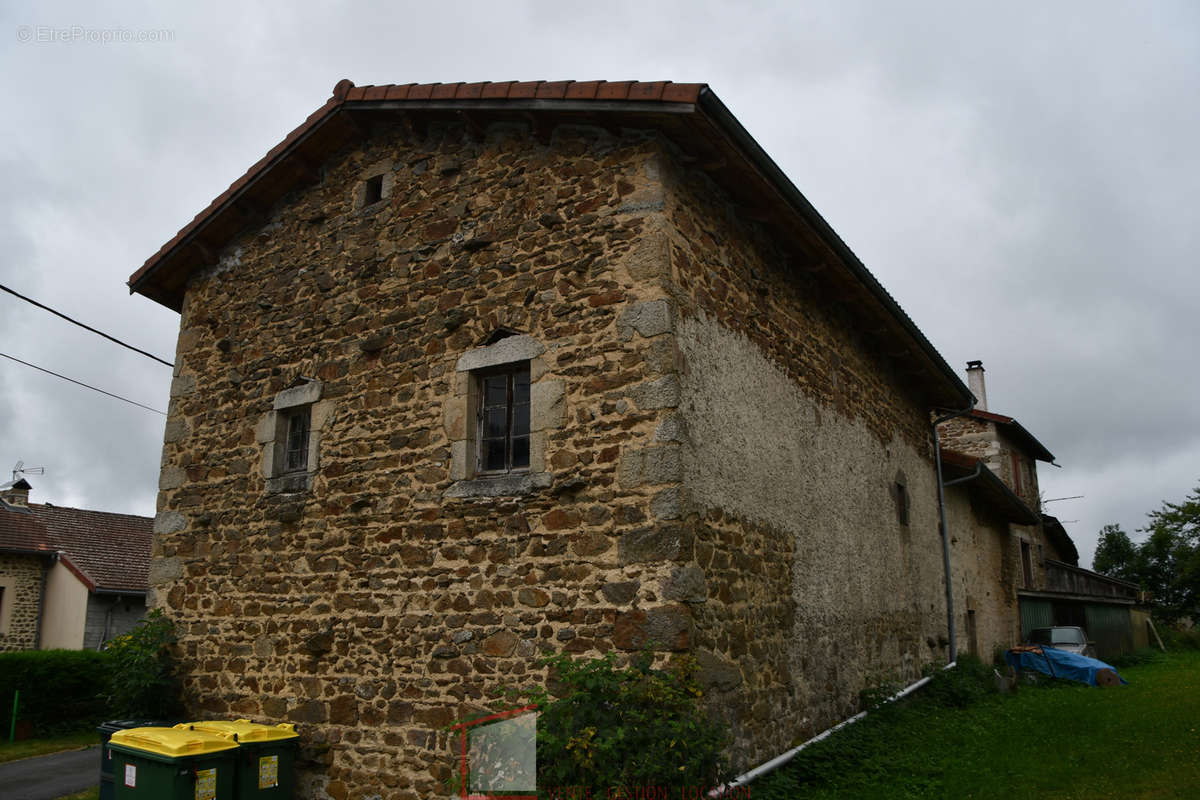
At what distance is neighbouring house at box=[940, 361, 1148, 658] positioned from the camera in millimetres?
14609

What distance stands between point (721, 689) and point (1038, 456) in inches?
919

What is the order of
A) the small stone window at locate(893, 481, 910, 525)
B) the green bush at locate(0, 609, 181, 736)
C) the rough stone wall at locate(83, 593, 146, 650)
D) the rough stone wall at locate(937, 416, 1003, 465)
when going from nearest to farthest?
1. the small stone window at locate(893, 481, 910, 525)
2. the green bush at locate(0, 609, 181, 736)
3. the rough stone wall at locate(83, 593, 146, 650)
4. the rough stone wall at locate(937, 416, 1003, 465)

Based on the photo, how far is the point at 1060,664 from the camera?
46.9 feet

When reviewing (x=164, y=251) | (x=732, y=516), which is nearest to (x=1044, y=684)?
(x=732, y=516)

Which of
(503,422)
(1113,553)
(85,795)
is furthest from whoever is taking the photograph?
(1113,553)

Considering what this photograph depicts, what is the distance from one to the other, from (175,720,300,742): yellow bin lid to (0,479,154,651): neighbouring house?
14541 millimetres

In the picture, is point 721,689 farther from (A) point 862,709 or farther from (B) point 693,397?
(A) point 862,709

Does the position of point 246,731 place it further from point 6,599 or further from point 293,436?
Answer: point 6,599

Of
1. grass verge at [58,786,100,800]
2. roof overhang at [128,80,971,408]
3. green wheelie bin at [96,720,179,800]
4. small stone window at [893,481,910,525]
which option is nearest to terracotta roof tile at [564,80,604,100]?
roof overhang at [128,80,971,408]

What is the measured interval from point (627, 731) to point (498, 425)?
2.69m

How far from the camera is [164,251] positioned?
29.9ft

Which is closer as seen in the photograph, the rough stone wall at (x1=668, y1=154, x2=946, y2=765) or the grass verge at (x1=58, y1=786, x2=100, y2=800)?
the rough stone wall at (x1=668, y1=154, x2=946, y2=765)

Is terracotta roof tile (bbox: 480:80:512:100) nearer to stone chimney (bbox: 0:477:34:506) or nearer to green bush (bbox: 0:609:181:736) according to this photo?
green bush (bbox: 0:609:181:736)

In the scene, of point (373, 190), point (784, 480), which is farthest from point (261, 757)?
point (373, 190)
